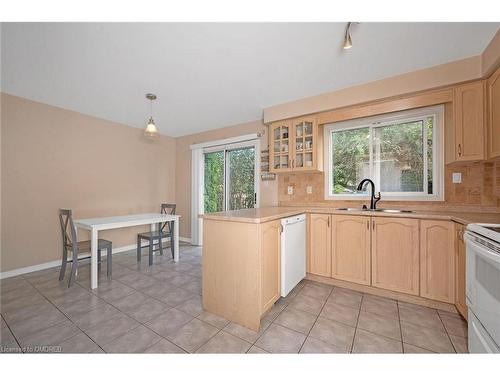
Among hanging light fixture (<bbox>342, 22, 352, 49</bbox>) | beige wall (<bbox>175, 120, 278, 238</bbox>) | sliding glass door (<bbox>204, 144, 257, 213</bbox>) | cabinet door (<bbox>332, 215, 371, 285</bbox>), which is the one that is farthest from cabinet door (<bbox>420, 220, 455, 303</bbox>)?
beige wall (<bbox>175, 120, 278, 238</bbox>)

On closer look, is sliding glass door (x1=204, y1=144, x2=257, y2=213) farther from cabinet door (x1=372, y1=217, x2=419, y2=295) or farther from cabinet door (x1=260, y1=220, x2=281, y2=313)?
cabinet door (x1=372, y1=217, x2=419, y2=295)

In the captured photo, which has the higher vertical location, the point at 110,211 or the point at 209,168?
the point at 209,168

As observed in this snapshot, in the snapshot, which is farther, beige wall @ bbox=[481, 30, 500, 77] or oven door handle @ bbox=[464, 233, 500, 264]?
beige wall @ bbox=[481, 30, 500, 77]

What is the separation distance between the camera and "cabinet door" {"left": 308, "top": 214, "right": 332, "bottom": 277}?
2.35 metres

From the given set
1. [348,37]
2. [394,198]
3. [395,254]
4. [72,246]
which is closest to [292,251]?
[395,254]

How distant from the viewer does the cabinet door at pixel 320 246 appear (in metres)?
2.35

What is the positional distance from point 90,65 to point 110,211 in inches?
94.2

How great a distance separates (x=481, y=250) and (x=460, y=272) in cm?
88

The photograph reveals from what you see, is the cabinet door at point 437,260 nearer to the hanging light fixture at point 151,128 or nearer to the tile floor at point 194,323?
the tile floor at point 194,323

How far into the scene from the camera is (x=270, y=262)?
68.9 inches

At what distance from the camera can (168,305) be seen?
Answer: 196 centimetres

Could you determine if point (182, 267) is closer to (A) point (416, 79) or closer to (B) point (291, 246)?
(B) point (291, 246)

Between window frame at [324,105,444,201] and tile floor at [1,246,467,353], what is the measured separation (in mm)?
1168
